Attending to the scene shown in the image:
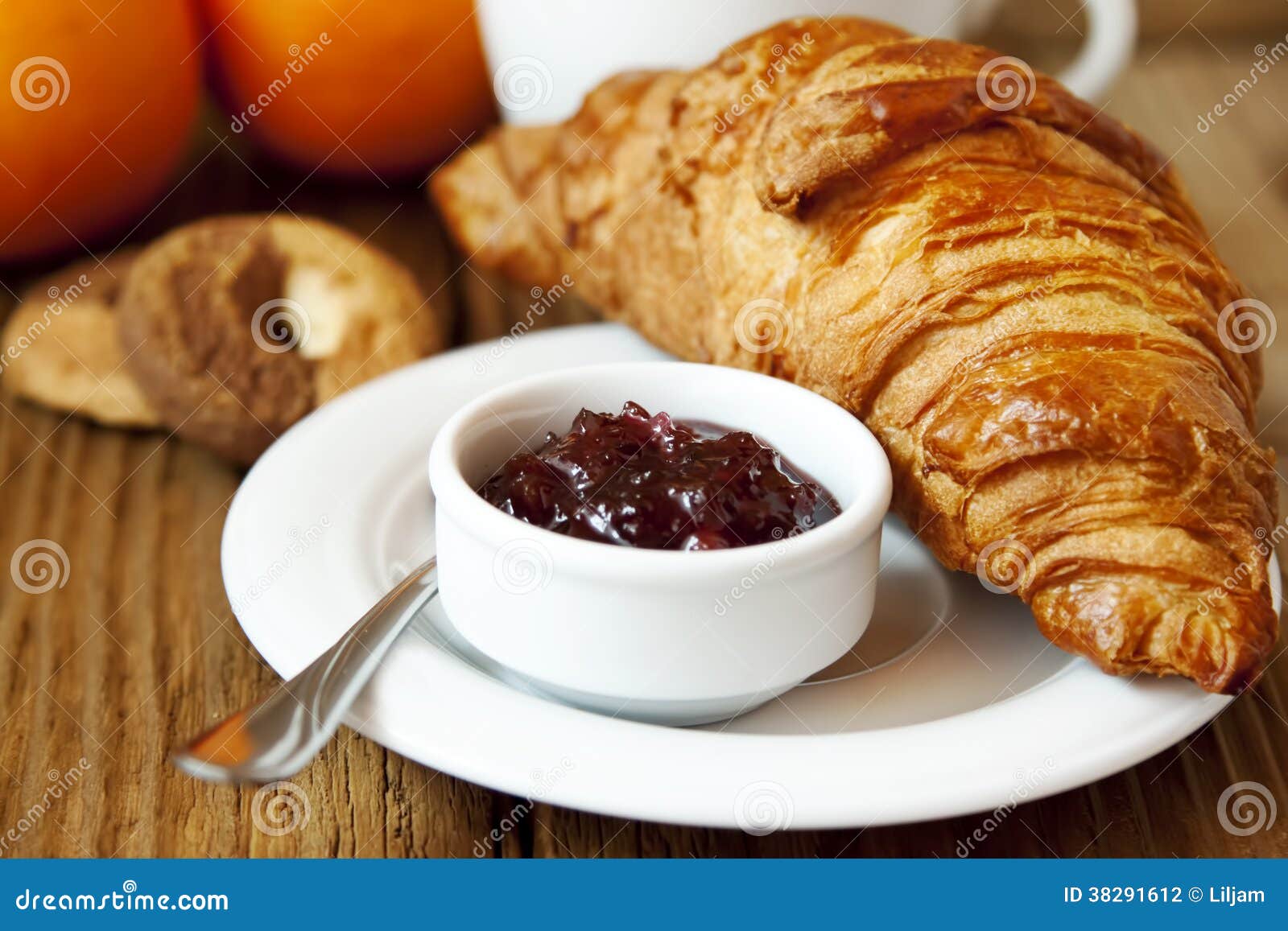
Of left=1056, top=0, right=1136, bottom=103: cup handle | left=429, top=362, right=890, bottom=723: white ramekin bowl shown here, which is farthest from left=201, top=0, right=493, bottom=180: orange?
left=429, top=362, right=890, bottom=723: white ramekin bowl

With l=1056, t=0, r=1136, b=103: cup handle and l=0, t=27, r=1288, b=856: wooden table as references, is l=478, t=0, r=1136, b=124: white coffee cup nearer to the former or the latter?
l=1056, t=0, r=1136, b=103: cup handle

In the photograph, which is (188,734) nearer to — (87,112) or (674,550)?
(674,550)

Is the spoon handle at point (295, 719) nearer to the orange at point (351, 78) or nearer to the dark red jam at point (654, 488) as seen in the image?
the dark red jam at point (654, 488)

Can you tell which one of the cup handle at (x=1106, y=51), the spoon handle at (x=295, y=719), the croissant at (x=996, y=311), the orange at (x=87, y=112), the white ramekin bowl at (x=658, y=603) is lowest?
the orange at (x=87, y=112)

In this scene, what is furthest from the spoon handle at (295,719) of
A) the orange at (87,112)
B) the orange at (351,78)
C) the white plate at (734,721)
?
the orange at (351,78)

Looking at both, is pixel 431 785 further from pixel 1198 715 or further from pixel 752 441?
pixel 1198 715

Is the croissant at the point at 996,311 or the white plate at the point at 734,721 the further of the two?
the croissant at the point at 996,311
